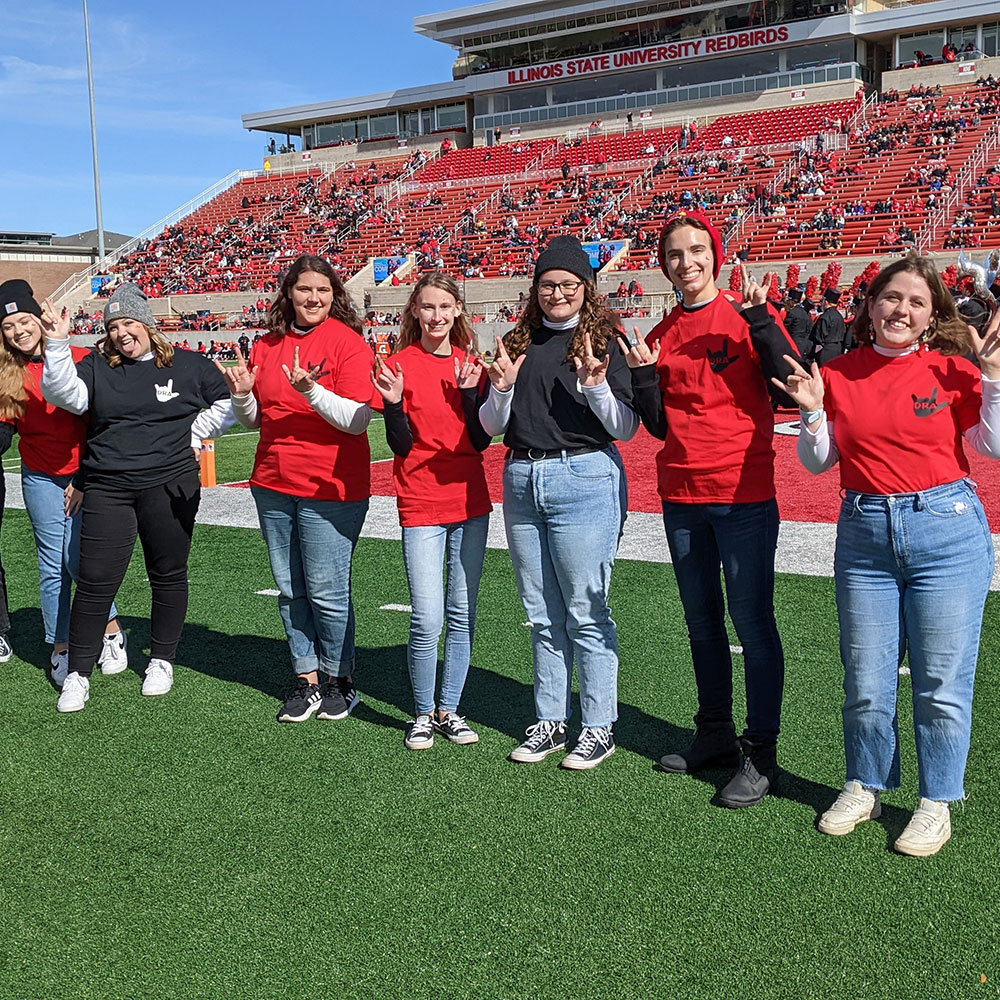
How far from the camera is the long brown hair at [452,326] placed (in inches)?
161

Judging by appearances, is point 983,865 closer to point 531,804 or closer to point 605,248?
point 531,804

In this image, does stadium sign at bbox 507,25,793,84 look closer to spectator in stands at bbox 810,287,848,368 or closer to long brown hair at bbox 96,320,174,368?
spectator in stands at bbox 810,287,848,368

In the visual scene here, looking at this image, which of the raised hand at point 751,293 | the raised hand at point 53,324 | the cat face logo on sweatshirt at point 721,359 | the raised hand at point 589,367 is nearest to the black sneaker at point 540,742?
the raised hand at point 589,367

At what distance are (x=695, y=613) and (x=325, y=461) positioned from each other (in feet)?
5.21

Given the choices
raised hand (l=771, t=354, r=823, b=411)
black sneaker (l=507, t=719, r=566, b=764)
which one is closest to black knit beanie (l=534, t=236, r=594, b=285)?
raised hand (l=771, t=354, r=823, b=411)

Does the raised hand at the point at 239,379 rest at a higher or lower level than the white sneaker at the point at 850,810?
higher

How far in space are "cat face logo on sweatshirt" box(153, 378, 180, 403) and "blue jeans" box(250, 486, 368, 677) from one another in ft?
1.97

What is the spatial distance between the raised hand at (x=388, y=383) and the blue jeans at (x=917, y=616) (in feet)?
5.27

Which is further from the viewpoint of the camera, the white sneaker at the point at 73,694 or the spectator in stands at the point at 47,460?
the spectator in stands at the point at 47,460

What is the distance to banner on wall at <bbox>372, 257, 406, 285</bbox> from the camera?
38375mm

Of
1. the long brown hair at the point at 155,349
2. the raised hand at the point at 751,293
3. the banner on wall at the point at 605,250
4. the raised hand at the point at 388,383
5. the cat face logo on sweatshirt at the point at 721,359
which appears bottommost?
the raised hand at the point at 388,383

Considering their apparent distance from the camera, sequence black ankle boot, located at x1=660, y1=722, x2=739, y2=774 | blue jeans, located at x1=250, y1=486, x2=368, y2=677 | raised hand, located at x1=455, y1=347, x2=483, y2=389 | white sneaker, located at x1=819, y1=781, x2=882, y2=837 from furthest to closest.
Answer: blue jeans, located at x1=250, y1=486, x2=368, y2=677 → raised hand, located at x1=455, y1=347, x2=483, y2=389 → black ankle boot, located at x1=660, y1=722, x2=739, y2=774 → white sneaker, located at x1=819, y1=781, x2=882, y2=837

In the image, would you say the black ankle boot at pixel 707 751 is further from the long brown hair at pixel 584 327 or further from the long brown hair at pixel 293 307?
the long brown hair at pixel 293 307

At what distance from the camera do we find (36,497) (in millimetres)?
5141
